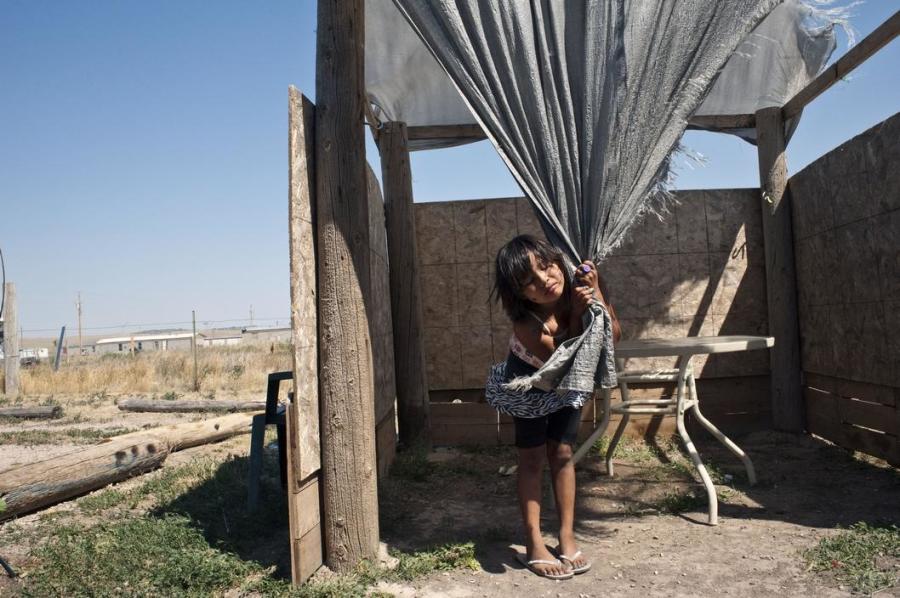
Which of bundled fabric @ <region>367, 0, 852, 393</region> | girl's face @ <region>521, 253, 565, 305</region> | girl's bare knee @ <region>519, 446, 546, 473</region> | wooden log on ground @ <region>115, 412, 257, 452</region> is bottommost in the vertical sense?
wooden log on ground @ <region>115, 412, 257, 452</region>

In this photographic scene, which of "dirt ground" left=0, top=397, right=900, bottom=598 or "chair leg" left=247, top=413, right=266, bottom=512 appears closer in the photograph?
"dirt ground" left=0, top=397, right=900, bottom=598

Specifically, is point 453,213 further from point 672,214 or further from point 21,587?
point 21,587

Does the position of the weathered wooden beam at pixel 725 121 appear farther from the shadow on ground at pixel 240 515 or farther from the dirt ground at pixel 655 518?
the shadow on ground at pixel 240 515

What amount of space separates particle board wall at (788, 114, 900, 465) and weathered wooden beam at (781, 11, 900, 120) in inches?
17.0

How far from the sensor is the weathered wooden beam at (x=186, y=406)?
368 inches

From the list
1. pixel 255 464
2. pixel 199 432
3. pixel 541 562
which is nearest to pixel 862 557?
pixel 541 562

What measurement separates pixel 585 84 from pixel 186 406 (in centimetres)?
820

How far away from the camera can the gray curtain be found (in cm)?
303

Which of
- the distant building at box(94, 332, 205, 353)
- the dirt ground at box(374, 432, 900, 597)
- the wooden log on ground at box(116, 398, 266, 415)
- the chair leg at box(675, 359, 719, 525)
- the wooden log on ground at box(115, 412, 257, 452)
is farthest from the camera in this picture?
the distant building at box(94, 332, 205, 353)

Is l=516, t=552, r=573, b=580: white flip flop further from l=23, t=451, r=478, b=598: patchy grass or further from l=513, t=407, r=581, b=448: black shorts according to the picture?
l=513, t=407, r=581, b=448: black shorts

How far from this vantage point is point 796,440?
17.2 ft

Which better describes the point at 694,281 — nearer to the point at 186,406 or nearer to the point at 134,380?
the point at 186,406

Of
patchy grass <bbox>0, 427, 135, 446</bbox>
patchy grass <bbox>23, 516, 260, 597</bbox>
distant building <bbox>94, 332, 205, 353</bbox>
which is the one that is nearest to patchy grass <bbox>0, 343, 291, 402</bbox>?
patchy grass <bbox>0, 427, 135, 446</bbox>

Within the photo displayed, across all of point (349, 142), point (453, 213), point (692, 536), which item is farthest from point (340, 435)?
point (453, 213)
